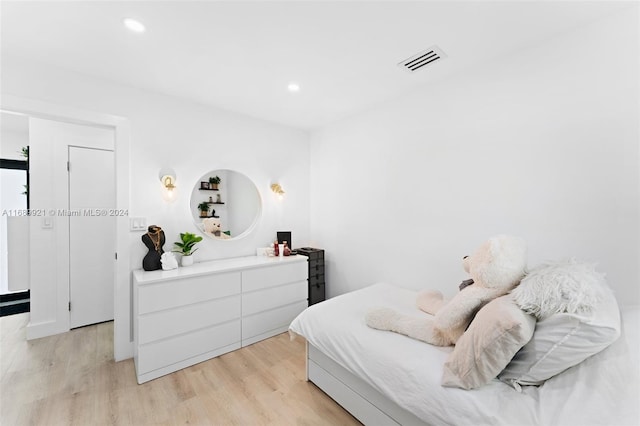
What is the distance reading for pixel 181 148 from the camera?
277 centimetres

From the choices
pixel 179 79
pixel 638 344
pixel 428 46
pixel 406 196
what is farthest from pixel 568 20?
pixel 179 79

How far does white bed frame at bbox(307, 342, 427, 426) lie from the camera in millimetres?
1475

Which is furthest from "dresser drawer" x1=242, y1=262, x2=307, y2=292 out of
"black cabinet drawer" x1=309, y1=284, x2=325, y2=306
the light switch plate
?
the light switch plate

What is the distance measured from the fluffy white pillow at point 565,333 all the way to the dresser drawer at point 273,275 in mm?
2140

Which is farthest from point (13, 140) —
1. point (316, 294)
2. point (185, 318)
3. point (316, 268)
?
point (316, 294)

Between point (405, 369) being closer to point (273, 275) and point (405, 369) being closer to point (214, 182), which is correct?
point (273, 275)

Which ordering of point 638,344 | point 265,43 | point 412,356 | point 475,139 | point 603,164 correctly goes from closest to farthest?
point 638,344, point 412,356, point 603,164, point 265,43, point 475,139

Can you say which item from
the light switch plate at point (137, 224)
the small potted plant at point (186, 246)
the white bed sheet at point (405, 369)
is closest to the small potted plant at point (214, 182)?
the small potted plant at point (186, 246)

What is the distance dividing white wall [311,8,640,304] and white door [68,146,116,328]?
2970 millimetres

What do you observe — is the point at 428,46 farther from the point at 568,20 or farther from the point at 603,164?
the point at 603,164

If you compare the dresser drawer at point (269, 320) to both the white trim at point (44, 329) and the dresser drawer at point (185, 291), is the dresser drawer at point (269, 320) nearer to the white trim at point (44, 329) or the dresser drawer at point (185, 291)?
the dresser drawer at point (185, 291)

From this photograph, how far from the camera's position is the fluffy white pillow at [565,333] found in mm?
1021

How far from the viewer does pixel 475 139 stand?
88.5 inches

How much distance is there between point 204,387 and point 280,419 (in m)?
0.71
